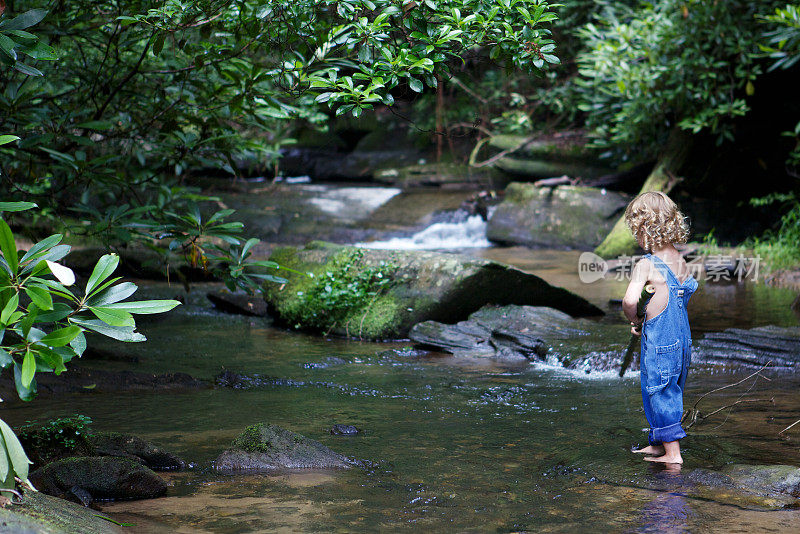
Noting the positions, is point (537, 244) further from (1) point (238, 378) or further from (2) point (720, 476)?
(2) point (720, 476)

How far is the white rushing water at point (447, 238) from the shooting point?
13438 mm

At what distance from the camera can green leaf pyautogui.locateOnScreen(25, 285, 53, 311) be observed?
7.01 feet

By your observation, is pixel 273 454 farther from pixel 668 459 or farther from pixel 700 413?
pixel 700 413

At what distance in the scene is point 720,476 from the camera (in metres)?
3.21

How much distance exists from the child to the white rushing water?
955 cm

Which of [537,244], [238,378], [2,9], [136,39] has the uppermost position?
[136,39]

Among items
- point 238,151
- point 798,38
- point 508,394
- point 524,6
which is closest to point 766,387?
point 508,394

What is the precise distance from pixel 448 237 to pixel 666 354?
403 inches

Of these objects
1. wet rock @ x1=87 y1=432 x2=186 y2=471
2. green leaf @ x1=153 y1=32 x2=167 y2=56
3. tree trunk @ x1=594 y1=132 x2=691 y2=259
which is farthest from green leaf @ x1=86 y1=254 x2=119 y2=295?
tree trunk @ x1=594 y1=132 x2=691 y2=259

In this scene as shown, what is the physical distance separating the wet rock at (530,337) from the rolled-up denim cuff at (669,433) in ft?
7.14

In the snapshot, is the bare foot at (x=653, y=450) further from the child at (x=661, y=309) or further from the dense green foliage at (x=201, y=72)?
the dense green foliage at (x=201, y=72)

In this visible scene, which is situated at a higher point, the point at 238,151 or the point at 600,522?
the point at 238,151

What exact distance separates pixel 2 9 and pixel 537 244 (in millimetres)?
10573

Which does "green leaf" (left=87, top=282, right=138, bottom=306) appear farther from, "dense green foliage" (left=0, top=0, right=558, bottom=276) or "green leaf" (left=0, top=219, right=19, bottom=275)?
"dense green foliage" (left=0, top=0, right=558, bottom=276)
